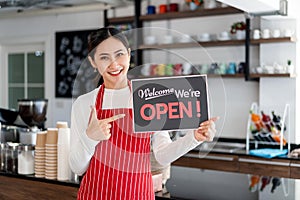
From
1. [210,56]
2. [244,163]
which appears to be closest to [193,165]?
[244,163]

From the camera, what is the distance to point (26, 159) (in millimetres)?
2760

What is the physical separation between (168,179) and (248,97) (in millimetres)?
2183

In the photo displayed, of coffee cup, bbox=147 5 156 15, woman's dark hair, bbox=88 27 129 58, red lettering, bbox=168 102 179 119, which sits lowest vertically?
red lettering, bbox=168 102 179 119

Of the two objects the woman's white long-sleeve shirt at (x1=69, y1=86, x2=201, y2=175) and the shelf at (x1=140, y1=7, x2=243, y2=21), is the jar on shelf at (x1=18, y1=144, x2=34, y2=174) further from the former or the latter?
the shelf at (x1=140, y1=7, x2=243, y2=21)

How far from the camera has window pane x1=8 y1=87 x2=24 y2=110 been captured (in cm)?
660

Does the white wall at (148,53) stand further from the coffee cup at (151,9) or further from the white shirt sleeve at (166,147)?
the white shirt sleeve at (166,147)

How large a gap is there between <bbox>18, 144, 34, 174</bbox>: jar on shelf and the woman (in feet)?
4.55

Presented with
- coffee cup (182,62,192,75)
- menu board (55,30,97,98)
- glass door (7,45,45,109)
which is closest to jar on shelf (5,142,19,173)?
coffee cup (182,62,192,75)

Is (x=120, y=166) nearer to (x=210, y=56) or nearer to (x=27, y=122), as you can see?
(x=210, y=56)

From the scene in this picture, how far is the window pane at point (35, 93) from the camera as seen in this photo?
627 cm

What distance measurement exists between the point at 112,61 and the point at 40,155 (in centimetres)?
151

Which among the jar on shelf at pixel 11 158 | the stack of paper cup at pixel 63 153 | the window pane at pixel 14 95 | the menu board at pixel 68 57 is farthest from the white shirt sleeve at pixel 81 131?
the window pane at pixel 14 95

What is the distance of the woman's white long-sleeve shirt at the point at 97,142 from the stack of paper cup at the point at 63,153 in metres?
1.09

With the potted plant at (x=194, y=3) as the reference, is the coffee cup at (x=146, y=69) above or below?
below
